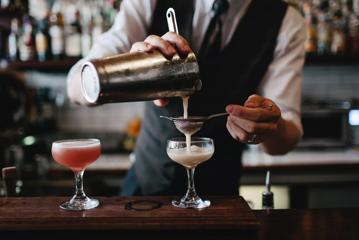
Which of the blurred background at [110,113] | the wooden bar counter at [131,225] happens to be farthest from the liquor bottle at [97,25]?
the wooden bar counter at [131,225]

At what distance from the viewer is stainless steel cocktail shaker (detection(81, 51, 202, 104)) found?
117 cm

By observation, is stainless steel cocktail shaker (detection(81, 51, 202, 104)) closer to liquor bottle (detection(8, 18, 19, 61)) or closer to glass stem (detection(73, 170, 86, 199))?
glass stem (detection(73, 170, 86, 199))

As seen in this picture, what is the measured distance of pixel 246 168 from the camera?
120 inches

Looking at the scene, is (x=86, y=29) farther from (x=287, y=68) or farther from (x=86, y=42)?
(x=287, y=68)

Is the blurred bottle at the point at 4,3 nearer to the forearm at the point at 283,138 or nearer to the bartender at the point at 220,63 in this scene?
the bartender at the point at 220,63

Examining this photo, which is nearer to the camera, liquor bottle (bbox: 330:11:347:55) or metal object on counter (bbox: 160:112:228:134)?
metal object on counter (bbox: 160:112:228:134)

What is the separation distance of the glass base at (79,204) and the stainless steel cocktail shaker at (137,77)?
34cm

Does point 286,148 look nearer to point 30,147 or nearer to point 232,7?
point 232,7

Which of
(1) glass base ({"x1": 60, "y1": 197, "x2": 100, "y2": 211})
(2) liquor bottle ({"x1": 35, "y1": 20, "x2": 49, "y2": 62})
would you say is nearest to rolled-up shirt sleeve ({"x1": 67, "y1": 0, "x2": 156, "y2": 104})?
(1) glass base ({"x1": 60, "y1": 197, "x2": 100, "y2": 211})

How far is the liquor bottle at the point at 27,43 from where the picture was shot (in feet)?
11.2

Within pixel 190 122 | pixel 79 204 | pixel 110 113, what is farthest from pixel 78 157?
pixel 110 113

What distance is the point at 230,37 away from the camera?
2.02m

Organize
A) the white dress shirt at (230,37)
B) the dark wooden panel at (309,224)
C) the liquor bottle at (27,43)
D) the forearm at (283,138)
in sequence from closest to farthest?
the dark wooden panel at (309,224)
the forearm at (283,138)
the white dress shirt at (230,37)
the liquor bottle at (27,43)

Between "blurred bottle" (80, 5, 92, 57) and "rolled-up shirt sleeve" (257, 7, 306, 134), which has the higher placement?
"blurred bottle" (80, 5, 92, 57)
